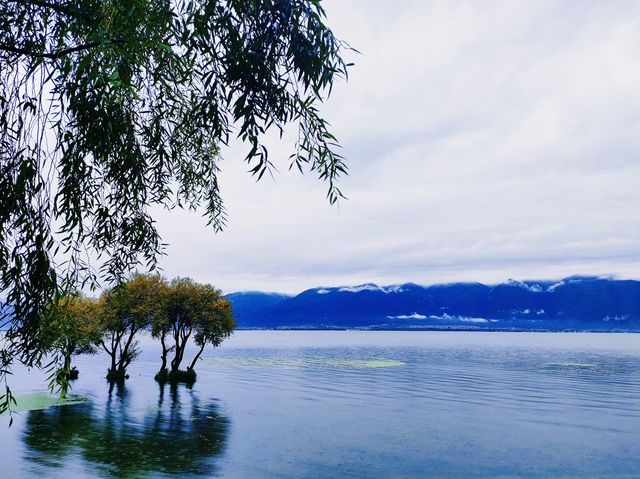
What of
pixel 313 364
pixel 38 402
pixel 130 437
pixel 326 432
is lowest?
pixel 313 364

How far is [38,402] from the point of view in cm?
5297

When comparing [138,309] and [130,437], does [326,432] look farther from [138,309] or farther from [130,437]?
[138,309]

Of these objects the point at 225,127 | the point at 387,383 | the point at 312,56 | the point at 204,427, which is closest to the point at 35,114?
the point at 225,127

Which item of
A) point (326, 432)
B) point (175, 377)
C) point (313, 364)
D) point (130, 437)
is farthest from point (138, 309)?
point (313, 364)

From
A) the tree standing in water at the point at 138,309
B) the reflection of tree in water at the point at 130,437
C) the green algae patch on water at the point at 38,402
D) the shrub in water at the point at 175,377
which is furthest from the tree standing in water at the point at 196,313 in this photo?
the reflection of tree in water at the point at 130,437

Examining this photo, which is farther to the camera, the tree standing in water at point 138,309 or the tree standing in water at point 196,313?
the tree standing in water at point 196,313

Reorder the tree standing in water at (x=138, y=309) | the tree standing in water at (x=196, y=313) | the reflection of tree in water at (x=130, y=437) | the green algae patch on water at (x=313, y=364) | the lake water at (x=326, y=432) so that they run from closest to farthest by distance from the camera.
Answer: the reflection of tree in water at (x=130, y=437), the lake water at (x=326, y=432), the tree standing in water at (x=138, y=309), the tree standing in water at (x=196, y=313), the green algae patch on water at (x=313, y=364)

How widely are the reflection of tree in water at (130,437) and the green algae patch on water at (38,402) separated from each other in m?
2.27

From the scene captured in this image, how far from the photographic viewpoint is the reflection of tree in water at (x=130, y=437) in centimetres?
2952

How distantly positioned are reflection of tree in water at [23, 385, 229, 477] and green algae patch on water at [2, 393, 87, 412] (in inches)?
89.3

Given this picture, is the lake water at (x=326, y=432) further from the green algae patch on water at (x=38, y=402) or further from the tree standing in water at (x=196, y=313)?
the tree standing in water at (x=196, y=313)

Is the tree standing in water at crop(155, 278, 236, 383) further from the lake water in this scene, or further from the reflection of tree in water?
the reflection of tree in water

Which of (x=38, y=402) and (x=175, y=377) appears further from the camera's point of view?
(x=175, y=377)

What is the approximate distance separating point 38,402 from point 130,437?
2316cm
